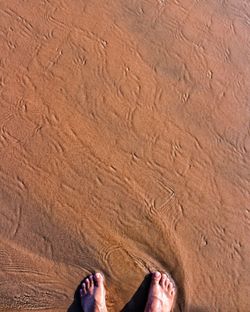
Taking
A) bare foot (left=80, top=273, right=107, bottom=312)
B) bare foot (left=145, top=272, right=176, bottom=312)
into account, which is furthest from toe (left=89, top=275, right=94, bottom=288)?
bare foot (left=145, top=272, right=176, bottom=312)

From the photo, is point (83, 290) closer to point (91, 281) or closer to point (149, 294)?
point (91, 281)

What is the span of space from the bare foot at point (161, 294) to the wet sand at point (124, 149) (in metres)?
0.08

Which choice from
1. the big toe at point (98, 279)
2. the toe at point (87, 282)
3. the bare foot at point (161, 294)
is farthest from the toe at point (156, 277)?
the toe at point (87, 282)

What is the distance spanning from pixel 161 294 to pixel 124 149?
125cm

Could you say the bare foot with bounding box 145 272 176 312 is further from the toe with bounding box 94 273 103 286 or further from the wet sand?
the toe with bounding box 94 273 103 286

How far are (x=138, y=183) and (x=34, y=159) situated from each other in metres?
0.92

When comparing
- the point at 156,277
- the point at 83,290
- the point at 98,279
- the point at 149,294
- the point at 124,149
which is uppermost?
the point at 124,149

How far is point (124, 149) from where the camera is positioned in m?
3.71

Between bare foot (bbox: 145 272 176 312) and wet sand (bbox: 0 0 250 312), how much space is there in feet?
0.27

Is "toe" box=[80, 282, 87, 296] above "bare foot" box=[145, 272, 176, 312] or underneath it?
underneath

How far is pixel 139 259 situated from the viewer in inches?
138

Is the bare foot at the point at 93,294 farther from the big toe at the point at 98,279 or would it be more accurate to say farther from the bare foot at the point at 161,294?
the bare foot at the point at 161,294

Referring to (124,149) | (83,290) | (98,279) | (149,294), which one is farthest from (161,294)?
(124,149)

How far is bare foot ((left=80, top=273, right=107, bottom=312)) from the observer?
11.3ft
